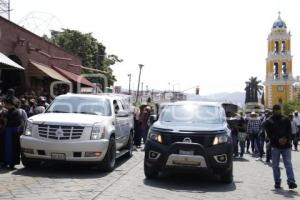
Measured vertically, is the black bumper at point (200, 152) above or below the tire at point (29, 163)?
above

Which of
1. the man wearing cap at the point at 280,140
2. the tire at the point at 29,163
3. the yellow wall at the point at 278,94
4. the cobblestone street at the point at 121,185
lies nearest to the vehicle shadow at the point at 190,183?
the cobblestone street at the point at 121,185

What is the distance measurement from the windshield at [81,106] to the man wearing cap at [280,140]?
3.96m

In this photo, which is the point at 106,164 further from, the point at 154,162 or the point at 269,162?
the point at 269,162

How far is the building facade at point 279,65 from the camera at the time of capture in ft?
302

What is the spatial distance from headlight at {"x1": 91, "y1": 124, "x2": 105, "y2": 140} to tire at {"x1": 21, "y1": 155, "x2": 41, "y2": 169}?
1402mm

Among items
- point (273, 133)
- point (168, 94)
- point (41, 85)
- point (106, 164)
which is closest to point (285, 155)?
point (273, 133)

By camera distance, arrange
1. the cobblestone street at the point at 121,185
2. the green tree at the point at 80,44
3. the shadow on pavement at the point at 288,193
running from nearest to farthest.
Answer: the cobblestone street at the point at 121,185 < the shadow on pavement at the point at 288,193 < the green tree at the point at 80,44

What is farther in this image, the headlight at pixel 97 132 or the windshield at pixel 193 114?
the windshield at pixel 193 114

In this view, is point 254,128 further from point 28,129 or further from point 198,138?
point 28,129

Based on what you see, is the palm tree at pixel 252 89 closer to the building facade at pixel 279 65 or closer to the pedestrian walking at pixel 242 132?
the building facade at pixel 279 65

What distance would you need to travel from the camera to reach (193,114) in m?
Result: 11.3

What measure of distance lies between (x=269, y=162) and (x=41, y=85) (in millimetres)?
14584

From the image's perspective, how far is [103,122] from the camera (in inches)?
436

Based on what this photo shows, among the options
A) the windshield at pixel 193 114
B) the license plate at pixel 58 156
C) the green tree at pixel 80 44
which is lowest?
the license plate at pixel 58 156
